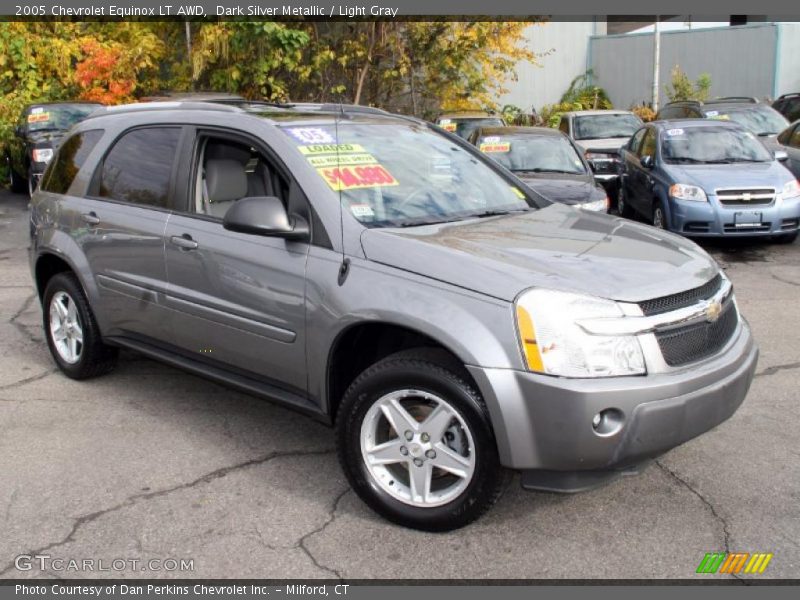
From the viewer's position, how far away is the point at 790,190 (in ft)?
33.5

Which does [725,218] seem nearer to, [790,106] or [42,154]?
[790,106]

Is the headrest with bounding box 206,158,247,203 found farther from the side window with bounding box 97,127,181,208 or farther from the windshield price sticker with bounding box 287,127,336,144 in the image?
the windshield price sticker with bounding box 287,127,336,144

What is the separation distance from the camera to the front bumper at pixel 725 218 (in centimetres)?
989

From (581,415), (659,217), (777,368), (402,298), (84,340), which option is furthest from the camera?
(659,217)

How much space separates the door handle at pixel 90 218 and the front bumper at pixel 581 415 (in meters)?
2.81

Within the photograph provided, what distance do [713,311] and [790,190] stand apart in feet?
24.2

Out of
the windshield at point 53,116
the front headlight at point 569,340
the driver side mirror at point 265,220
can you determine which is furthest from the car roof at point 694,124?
the windshield at point 53,116

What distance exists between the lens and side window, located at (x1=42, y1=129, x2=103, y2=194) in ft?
17.8

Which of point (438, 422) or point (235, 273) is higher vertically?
point (235, 273)

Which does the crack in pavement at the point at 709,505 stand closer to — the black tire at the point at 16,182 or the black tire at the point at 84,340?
the black tire at the point at 84,340

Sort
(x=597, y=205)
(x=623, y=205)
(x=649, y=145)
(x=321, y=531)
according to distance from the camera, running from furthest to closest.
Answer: (x=623, y=205)
(x=649, y=145)
(x=597, y=205)
(x=321, y=531)

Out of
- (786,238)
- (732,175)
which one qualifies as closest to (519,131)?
(732,175)

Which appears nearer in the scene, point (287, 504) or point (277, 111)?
point (287, 504)

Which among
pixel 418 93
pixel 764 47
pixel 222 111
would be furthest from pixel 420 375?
pixel 764 47
